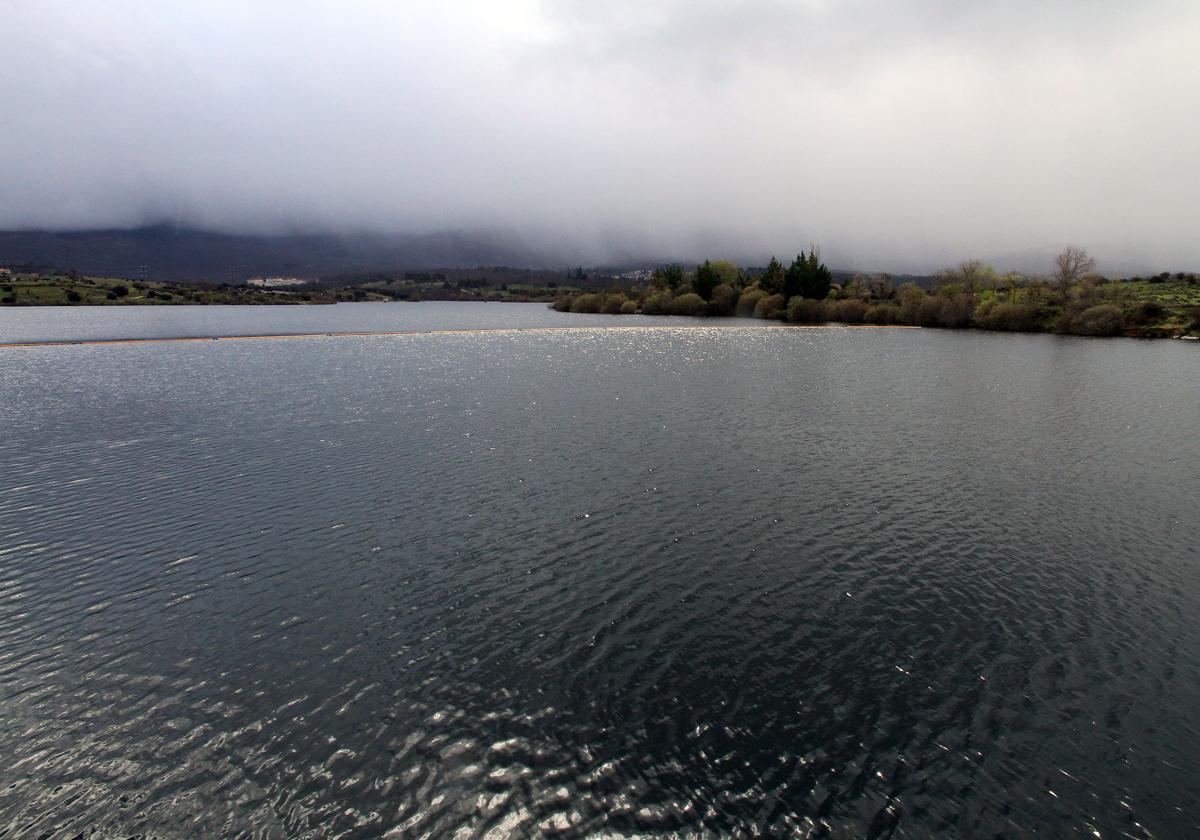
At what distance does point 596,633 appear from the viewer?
59.3 feet

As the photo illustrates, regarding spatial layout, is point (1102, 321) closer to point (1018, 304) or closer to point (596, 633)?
point (1018, 304)

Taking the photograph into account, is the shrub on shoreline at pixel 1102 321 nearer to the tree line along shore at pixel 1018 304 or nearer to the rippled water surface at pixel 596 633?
the tree line along shore at pixel 1018 304

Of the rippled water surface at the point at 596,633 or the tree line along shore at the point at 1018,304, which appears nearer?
the rippled water surface at the point at 596,633

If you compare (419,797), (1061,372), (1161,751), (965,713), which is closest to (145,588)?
(419,797)

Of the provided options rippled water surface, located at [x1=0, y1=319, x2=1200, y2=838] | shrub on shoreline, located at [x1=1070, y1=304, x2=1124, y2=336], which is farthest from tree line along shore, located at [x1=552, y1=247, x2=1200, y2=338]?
rippled water surface, located at [x1=0, y1=319, x2=1200, y2=838]

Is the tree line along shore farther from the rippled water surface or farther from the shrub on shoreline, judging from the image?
the rippled water surface

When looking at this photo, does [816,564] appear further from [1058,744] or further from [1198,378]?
[1198,378]

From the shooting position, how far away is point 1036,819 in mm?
12008

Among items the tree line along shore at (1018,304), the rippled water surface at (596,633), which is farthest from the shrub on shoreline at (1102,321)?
the rippled water surface at (596,633)

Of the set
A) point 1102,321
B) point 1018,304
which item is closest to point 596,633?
point 1102,321

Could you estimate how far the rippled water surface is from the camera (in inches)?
490

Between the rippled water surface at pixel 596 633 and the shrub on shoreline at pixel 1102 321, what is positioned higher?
the shrub on shoreline at pixel 1102 321

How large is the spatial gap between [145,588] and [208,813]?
1167 cm

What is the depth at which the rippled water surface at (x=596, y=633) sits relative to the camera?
12.5 m
